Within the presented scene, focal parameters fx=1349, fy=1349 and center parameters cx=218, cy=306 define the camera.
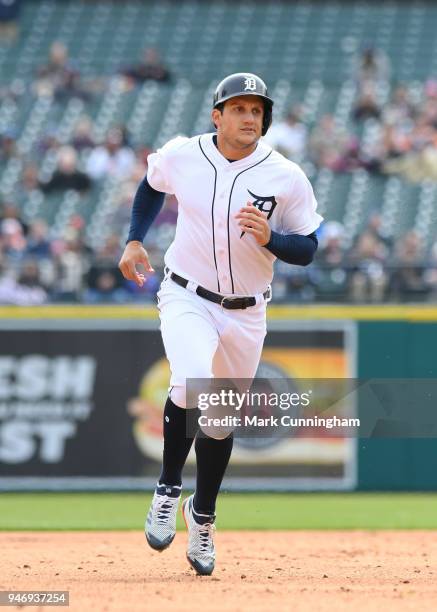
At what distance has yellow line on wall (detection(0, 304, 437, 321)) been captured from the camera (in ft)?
33.7

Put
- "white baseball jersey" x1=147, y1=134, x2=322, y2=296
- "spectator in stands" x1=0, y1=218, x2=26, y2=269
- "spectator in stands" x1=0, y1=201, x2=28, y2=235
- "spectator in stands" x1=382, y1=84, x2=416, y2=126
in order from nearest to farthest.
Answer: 1. "white baseball jersey" x1=147, y1=134, x2=322, y2=296
2. "spectator in stands" x1=0, y1=218, x2=26, y2=269
3. "spectator in stands" x1=0, y1=201, x2=28, y2=235
4. "spectator in stands" x1=382, y1=84, x2=416, y2=126

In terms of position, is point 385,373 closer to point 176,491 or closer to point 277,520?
point 277,520

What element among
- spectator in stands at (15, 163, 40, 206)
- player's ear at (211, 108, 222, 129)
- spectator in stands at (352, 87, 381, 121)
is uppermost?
player's ear at (211, 108, 222, 129)

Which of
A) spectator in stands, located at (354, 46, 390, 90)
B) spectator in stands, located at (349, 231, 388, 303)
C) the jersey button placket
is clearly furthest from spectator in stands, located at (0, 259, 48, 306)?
spectator in stands, located at (354, 46, 390, 90)

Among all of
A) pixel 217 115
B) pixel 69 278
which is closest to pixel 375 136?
pixel 69 278

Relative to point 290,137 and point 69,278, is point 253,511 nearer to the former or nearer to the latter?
point 69,278

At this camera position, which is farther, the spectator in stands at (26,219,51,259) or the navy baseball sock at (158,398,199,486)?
the spectator in stands at (26,219,51,259)

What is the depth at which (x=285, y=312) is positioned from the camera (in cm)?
1035

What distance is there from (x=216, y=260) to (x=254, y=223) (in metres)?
0.34

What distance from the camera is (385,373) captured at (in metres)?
10.2

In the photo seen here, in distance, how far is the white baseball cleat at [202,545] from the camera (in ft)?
18.7

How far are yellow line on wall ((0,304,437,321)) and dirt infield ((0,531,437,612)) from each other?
2537 millimetres

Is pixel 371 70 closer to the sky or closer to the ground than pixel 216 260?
closer to the ground

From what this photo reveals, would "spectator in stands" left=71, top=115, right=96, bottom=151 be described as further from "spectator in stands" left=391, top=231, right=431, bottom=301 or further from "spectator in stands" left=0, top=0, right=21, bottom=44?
"spectator in stands" left=391, top=231, right=431, bottom=301
